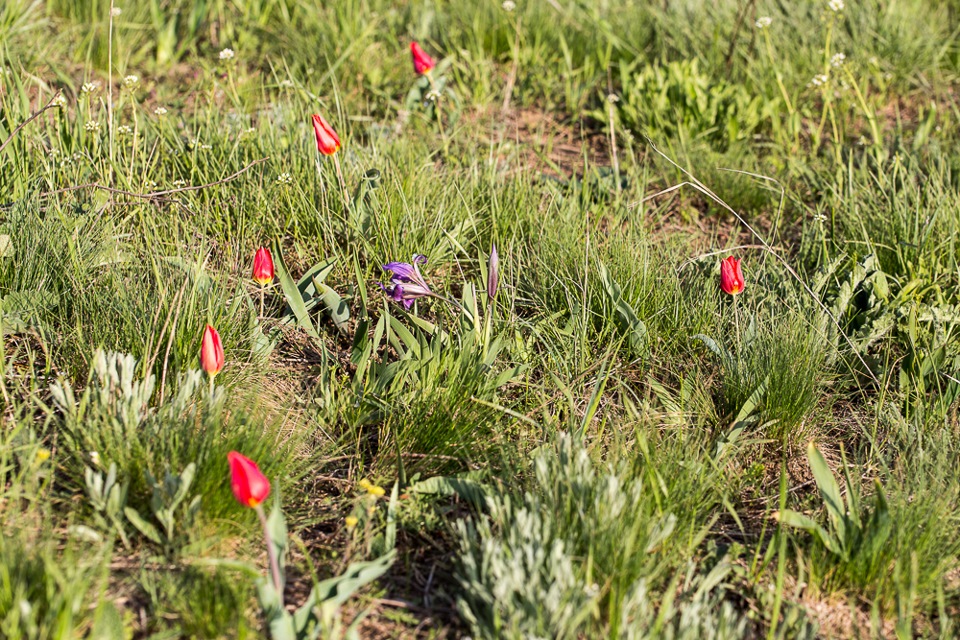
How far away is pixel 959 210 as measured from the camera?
112 inches

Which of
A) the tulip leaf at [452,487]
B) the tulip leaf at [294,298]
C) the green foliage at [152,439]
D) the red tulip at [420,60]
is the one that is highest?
the red tulip at [420,60]

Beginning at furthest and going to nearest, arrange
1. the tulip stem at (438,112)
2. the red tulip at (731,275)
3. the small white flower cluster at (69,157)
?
the tulip stem at (438,112)
the small white flower cluster at (69,157)
the red tulip at (731,275)

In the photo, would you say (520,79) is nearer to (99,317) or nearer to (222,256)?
(222,256)

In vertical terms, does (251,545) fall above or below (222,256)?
below

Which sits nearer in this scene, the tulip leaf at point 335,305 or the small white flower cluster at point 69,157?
the tulip leaf at point 335,305

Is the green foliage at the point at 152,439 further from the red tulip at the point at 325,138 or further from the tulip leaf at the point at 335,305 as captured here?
the red tulip at the point at 325,138

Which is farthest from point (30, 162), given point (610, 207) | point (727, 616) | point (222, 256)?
point (727, 616)

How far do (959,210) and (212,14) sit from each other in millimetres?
2921

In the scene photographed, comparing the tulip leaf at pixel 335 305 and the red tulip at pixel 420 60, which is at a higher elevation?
the red tulip at pixel 420 60

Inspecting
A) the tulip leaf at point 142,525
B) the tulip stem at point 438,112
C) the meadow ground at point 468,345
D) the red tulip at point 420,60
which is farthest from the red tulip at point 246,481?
the red tulip at point 420,60

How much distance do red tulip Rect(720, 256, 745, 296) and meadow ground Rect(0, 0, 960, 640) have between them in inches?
4.1

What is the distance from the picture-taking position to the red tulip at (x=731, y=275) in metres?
2.42

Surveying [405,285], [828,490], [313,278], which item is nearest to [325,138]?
[313,278]

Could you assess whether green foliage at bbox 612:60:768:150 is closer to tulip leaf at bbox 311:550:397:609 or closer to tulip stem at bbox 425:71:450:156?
tulip stem at bbox 425:71:450:156
